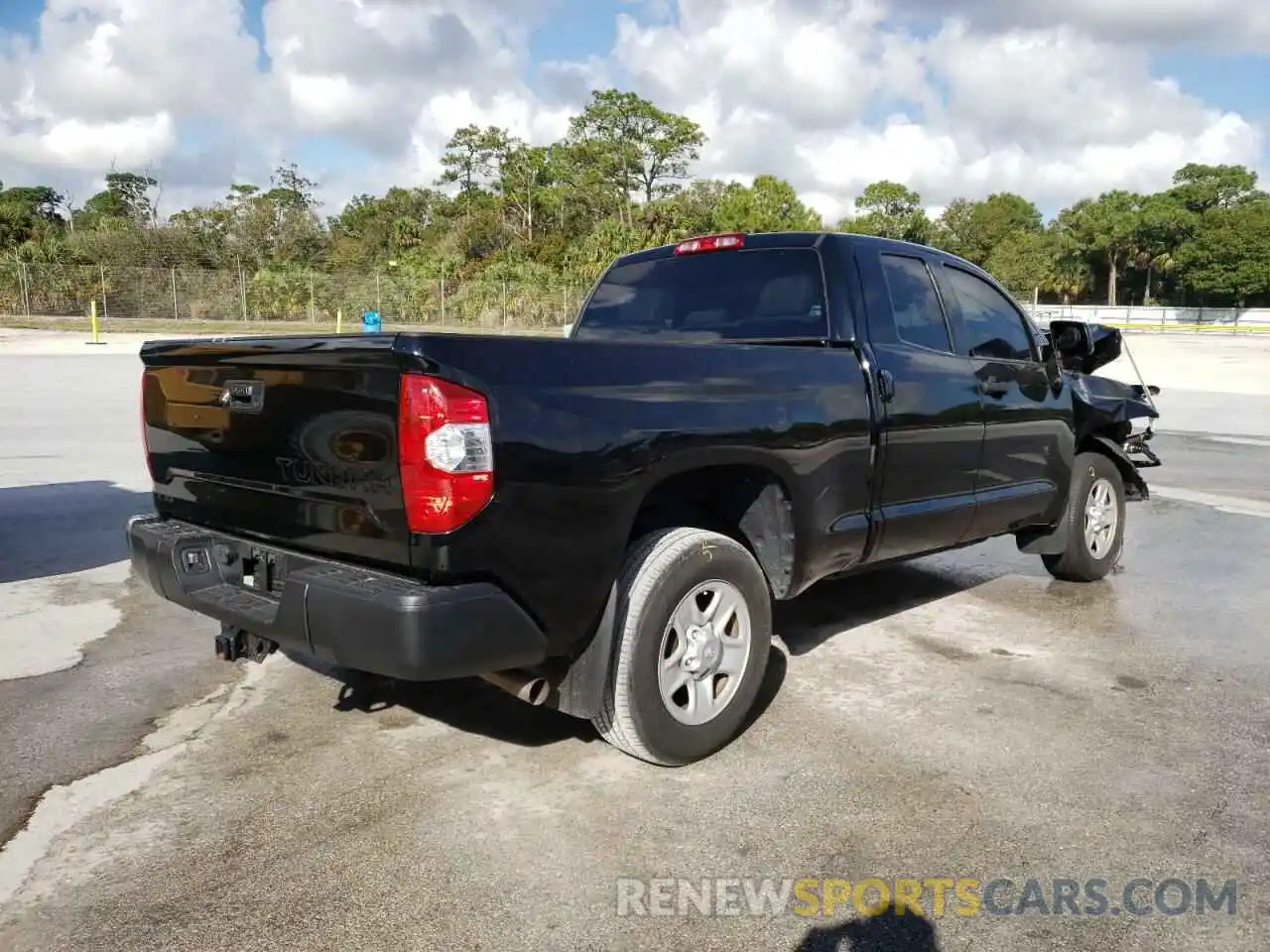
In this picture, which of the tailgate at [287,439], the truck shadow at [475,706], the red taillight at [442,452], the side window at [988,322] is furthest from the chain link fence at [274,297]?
the red taillight at [442,452]

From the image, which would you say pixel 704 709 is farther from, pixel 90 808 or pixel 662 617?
pixel 90 808

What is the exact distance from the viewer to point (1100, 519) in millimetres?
6055

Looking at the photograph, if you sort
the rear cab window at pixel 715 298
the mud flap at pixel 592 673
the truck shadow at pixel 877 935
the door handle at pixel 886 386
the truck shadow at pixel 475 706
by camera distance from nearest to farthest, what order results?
the truck shadow at pixel 877 935 < the mud flap at pixel 592 673 < the truck shadow at pixel 475 706 < the door handle at pixel 886 386 < the rear cab window at pixel 715 298

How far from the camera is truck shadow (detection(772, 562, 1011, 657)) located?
5.12 metres

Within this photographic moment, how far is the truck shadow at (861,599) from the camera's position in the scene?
5.12 metres

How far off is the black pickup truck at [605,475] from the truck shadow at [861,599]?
30.8 inches

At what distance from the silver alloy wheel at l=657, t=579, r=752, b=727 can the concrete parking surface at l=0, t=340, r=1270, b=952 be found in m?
0.22

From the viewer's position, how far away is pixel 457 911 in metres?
2.67

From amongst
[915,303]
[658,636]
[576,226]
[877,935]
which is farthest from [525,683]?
[576,226]

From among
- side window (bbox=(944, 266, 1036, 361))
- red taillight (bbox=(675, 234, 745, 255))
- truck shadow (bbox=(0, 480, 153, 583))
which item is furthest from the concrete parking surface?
red taillight (bbox=(675, 234, 745, 255))

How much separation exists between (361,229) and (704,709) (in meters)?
65.1

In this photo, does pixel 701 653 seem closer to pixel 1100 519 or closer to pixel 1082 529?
pixel 1082 529

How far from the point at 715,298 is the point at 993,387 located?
4.68 feet

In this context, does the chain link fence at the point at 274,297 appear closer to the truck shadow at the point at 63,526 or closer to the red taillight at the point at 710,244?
the truck shadow at the point at 63,526
